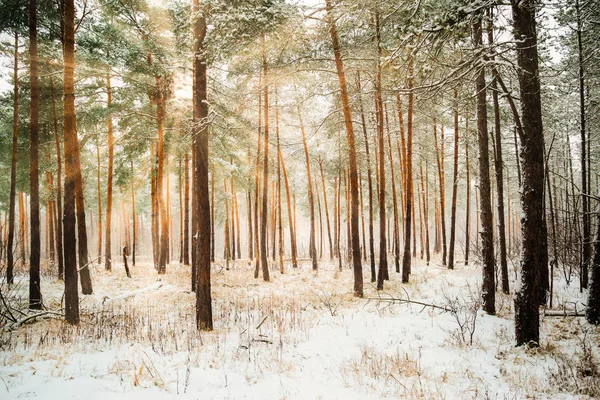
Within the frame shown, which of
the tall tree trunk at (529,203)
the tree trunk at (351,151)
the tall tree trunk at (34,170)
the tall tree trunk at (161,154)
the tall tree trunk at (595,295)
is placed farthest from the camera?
the tall tree trunk at (161,154)

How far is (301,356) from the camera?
5.64m

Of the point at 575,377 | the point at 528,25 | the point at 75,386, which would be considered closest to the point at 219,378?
the point at 75,386

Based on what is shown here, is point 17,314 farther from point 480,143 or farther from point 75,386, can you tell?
point 480,143

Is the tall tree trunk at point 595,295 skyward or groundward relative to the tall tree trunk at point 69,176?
groundward

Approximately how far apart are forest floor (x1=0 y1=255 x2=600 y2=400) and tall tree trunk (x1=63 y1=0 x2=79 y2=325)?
62 cm

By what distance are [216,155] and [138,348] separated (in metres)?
11.4

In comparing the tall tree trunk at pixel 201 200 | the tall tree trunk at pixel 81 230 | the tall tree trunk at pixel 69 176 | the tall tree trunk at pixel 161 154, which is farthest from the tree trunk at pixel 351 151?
the tall tree trunk at pixel 81 230

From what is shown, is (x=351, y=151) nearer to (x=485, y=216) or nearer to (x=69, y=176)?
(x=485, y=216)

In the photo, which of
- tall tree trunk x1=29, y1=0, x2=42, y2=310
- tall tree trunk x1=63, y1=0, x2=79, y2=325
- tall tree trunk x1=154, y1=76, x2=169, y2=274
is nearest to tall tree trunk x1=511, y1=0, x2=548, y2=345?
tall tree trunk x1=63, y1=0, x2=79, y2=325

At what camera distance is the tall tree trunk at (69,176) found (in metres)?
7.24

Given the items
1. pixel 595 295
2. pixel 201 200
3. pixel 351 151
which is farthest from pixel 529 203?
pixel 201 200

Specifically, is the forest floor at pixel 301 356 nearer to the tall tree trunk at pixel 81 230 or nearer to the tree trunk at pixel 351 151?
the tall tree trunk at pixel 81 230

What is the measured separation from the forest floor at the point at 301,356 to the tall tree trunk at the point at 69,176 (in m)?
0.62

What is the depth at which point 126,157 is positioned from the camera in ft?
48.4
